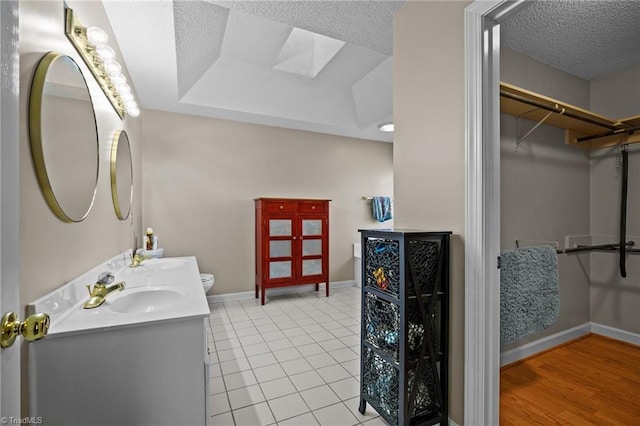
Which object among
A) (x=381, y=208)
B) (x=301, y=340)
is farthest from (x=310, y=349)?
(x=381, y=208)

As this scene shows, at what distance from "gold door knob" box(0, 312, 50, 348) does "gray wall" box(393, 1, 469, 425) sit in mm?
1552

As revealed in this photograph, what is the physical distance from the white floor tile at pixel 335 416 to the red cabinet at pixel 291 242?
2131mm

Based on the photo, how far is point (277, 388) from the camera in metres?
1.90

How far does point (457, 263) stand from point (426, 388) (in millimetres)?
667

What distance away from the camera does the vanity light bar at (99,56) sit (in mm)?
1287

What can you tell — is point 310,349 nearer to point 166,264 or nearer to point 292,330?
point 292,330

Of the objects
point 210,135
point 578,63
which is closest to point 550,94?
point 578,63

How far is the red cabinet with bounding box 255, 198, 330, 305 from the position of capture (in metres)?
3.72

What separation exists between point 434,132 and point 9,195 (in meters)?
1.68

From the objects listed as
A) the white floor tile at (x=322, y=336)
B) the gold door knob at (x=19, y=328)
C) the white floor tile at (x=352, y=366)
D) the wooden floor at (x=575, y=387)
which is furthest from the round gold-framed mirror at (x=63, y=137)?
the wooden floor at (x=575, y=387)

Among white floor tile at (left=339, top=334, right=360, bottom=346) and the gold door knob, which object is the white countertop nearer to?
the gold door knob

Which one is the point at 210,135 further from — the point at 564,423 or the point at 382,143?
the point at 564,423

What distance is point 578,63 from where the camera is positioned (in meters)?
2.42

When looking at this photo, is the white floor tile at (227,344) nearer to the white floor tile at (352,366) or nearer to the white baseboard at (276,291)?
the white floor tile at (352,366)
